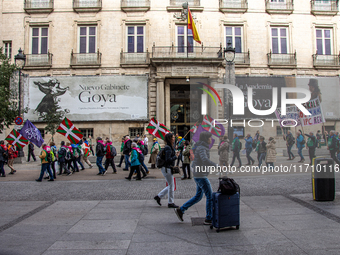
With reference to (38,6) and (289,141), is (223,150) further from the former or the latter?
(38,6)

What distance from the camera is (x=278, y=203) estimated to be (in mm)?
7430

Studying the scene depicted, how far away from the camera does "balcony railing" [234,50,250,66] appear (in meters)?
25.5

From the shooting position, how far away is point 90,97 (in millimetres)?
24703

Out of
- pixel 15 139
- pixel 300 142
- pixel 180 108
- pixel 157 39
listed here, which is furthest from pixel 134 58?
pixel 300 142

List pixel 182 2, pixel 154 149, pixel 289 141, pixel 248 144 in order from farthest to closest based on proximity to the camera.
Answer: pixel 182 2, pixel 154 149, pixel 248 144, pixel 289 141

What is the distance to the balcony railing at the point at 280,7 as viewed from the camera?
84.2ft

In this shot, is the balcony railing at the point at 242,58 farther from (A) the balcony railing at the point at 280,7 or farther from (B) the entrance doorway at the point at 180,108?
(B) the entrance doorway at the point at 180,108

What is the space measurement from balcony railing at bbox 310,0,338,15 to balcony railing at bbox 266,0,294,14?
2022 mm

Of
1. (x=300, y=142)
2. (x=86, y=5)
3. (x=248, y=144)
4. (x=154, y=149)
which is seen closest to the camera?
(x=300, y=142)

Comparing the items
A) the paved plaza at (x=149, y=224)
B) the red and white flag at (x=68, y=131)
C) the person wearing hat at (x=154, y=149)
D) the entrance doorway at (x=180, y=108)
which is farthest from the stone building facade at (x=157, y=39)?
the paved plaza at (x=149, y=224)

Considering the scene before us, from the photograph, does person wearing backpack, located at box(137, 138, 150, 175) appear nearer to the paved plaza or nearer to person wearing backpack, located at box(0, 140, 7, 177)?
the paved plaza

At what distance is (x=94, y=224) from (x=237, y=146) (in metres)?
4.73

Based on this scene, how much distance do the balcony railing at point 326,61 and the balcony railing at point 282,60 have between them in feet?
6.61

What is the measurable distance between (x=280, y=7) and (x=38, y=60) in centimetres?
2185
